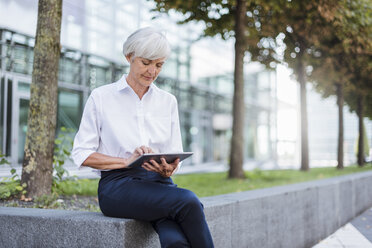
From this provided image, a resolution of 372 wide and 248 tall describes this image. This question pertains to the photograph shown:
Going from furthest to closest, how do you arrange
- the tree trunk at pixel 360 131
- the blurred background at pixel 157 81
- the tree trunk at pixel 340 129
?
the tree trunk at pixel 360 131
the tree trunk at pixel 340 129
the blurred background at pixel 157 81

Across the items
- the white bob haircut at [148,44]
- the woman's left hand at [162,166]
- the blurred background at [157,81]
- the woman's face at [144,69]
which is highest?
the blurred background at [157,81]

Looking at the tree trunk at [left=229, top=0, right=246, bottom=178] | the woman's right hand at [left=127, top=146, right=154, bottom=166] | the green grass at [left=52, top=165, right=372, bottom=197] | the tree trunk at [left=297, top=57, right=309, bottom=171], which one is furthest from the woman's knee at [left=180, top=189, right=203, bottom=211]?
the tree trunk at [left=297, top=57, right=309, bottom=171]

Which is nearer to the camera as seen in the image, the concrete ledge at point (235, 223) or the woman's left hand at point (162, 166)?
the woman's left hand at point (162, 166)

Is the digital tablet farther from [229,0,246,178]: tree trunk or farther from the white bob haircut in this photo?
[229,0,246,178]: tree trunk

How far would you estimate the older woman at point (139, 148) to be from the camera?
2.22 metres

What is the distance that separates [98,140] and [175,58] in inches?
744

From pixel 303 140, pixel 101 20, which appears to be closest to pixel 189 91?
pixel 101 20

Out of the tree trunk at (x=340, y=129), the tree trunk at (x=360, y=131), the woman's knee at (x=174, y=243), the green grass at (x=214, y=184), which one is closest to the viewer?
the woman's knee at (x=174, y=243)

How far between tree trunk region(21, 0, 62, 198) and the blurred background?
1158 mm

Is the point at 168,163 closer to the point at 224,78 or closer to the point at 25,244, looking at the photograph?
the point at 25,244

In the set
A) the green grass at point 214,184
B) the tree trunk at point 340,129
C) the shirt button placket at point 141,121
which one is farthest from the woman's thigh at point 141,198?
the tree trunk at point 340,129

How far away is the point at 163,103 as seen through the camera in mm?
2660

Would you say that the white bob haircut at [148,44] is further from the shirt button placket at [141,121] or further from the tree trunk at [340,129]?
the tree trunk at [340,129]

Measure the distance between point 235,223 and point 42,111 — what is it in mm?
2364
